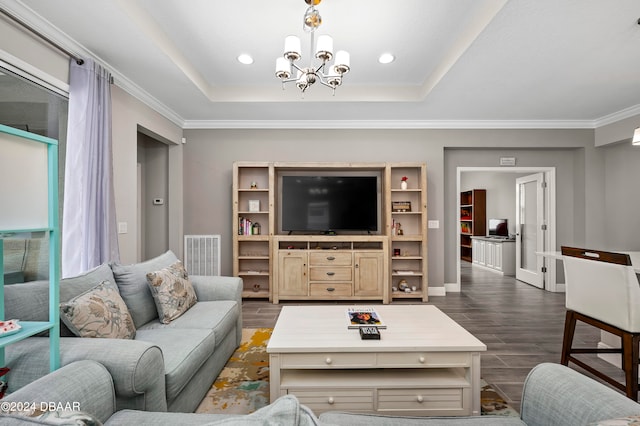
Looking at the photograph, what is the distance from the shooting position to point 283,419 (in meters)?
0.59

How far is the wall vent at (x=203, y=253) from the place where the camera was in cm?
480

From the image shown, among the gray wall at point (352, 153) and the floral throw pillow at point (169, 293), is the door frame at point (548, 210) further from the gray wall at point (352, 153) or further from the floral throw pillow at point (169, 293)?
the floral throw pillow at point (169, 293)

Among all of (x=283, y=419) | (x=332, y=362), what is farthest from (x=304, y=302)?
(x=283, y=419)

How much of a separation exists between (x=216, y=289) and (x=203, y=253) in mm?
2211

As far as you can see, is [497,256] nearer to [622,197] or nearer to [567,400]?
[622,197]

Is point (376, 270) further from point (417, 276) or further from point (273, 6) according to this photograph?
point (273, 6)

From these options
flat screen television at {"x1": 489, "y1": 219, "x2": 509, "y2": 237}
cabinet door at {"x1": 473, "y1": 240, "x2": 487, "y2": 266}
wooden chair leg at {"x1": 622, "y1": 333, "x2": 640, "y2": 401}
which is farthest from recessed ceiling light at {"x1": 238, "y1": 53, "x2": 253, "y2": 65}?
flat screen television at {"x1": 489, "y1": 219, "x2": 509, "y2": 237}

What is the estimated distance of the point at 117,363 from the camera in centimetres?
131

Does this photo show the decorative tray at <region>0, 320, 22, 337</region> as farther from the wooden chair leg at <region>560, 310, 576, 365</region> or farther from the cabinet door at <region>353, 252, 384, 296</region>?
the cabinet door at <region>353, 252, 384, 296</region>

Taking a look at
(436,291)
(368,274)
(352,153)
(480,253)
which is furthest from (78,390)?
(480,253)

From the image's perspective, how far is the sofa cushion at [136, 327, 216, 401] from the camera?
1572mm

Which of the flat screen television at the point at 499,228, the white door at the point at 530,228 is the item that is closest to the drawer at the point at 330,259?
the white door at the point at 530,228

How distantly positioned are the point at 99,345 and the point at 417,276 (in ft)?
13.6

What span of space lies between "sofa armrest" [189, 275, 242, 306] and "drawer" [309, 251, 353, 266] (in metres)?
1.69
